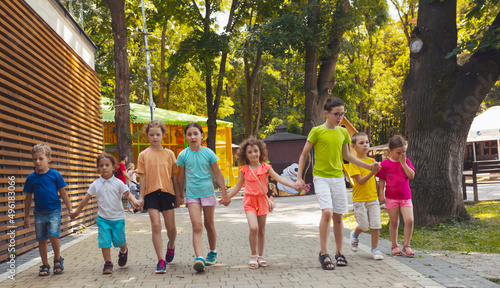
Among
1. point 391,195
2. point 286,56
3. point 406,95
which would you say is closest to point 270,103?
point 286,56

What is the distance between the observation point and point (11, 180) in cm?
722

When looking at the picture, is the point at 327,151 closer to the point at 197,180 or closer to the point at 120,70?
the point at 197,180

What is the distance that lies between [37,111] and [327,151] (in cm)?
552

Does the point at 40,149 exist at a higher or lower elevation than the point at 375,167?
higher

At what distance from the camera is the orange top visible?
6.03 meters

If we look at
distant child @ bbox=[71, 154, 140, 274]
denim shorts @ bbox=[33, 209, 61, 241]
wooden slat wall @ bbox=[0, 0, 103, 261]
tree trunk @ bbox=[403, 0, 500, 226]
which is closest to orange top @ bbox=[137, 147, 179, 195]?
distant child @ bbox=[71, 154, 140, 274]

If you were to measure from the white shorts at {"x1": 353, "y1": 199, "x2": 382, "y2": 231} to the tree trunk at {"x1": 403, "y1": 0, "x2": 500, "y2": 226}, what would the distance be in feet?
8.32

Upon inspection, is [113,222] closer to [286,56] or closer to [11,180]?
[11,180]

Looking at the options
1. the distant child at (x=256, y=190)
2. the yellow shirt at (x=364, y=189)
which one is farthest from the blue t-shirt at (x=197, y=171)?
the yellow shirt at (x=364, y=189)

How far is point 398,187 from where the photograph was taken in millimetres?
6406

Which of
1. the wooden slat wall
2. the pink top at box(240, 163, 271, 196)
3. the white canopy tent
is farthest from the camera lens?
the white canopy tent

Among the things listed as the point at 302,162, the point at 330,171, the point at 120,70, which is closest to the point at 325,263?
the point at 330,171

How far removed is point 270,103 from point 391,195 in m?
39.7

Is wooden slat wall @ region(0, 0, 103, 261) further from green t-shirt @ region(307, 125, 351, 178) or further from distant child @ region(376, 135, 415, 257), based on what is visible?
distant child @ region(376, 135, 415, 257)
